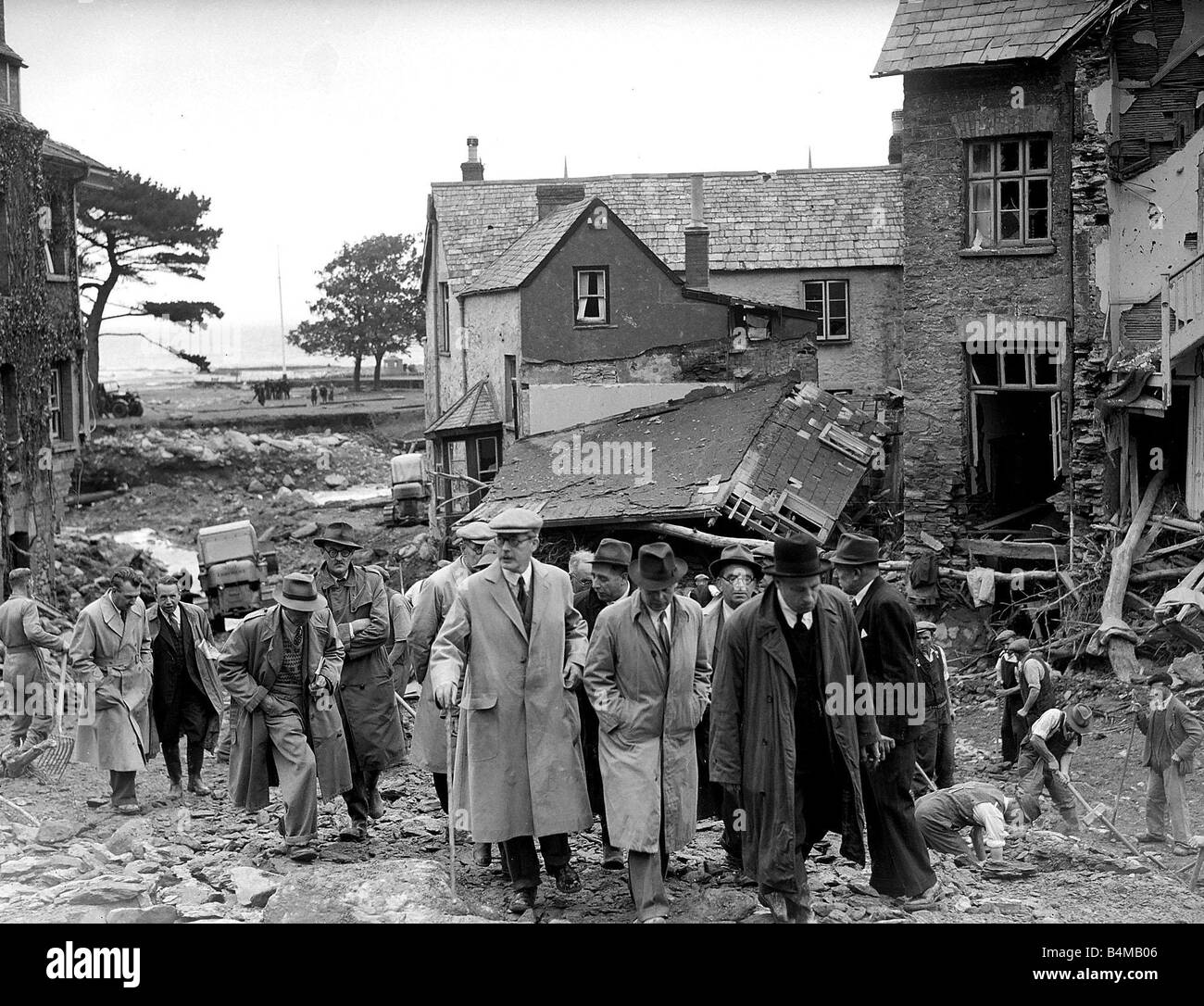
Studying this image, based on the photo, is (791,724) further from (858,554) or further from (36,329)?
(36,329)

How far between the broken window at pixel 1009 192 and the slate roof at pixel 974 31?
1.17 m

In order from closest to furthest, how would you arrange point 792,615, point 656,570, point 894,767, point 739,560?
point 792,615
point 656,570
point 894,767
point 739,560

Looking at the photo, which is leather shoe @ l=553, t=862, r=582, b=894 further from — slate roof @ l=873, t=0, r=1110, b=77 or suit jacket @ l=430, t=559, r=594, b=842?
slate roof @ l=873, t=0, r=1110, b=77

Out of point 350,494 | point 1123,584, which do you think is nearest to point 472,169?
point 350,494

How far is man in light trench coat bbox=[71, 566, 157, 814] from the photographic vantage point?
1077 cm

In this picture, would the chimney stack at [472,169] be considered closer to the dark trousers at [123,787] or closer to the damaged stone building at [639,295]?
the damaged stone building at [639,295]

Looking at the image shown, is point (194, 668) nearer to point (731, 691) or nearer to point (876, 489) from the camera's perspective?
point (731, 691)

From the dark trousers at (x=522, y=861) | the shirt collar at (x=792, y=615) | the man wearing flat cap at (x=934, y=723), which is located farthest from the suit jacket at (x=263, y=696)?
the man wearing flat cap at (x=934, y=723)

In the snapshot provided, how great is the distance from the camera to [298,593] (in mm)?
9023

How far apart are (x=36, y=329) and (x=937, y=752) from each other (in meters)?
19.4

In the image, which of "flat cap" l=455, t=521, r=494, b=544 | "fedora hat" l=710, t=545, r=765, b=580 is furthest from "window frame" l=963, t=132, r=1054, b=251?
"flat cap" l=455, t=521, r=494, b=544

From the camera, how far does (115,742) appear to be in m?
10.8

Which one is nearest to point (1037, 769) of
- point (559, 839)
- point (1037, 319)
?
point (559, 839)
